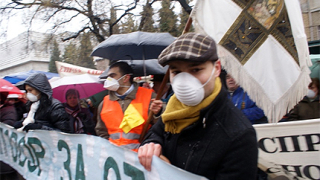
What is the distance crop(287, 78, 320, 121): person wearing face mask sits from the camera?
2.83 m

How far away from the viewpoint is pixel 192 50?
53.1 inches

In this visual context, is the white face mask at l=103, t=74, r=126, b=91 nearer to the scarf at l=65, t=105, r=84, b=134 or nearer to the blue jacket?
the scarf at l=65, t=105, r=84, b=134

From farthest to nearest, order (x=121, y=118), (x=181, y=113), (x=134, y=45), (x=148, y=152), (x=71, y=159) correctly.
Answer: (x=134, y=45) < (x=121, y=118) < (x=71, y=159) < (x=148, y=152) < (x=181, y=113)

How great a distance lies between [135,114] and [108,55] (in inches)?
63.1

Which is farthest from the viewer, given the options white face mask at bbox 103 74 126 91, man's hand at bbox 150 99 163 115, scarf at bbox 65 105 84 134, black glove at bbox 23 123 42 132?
scarf at bbox 65 105 84 134

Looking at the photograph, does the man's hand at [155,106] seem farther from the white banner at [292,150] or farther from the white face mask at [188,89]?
the white face mask at [188,89]

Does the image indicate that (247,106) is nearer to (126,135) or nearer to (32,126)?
(126,135)

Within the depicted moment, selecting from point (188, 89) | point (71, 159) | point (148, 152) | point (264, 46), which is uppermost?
point (264, 46)

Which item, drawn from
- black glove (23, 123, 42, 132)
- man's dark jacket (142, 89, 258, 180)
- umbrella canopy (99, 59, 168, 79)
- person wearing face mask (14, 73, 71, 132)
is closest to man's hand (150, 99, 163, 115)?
man's dark jacket (142, 89, 258, 180)

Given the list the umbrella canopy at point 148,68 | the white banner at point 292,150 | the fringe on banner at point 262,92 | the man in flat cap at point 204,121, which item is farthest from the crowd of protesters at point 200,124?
the umbrella canopy at point 148,68

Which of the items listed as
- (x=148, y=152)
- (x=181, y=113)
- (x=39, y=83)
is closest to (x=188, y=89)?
(x=181, y=113)

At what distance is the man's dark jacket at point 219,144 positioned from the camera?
128 centimetres

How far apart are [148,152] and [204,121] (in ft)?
1.50

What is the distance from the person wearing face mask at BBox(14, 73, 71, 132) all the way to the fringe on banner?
224 centimetres
